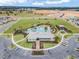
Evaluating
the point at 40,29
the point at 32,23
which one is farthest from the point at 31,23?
the point at 40,29

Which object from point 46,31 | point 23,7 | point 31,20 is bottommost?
point 46,31

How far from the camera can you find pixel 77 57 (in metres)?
3.07

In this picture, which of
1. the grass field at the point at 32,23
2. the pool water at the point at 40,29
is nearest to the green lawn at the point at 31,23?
the grass field at the point at 32,23

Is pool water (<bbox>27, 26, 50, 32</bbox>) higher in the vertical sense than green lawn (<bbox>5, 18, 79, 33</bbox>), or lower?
lower

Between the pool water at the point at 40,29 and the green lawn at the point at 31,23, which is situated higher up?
the green lawn at the point at 31,23

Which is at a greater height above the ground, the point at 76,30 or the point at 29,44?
the point at 76,30

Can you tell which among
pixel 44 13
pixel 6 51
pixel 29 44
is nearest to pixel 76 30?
pixel 44 13

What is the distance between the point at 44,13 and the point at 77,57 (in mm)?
1111

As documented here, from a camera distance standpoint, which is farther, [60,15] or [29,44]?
[60,15]

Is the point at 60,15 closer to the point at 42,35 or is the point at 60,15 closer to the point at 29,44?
the point at 42,35

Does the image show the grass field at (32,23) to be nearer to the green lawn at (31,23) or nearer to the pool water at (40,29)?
the green lawn at (31,23)

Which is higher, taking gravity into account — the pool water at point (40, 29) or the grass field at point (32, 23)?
the grass field at point (32, 23)

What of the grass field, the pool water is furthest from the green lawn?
the pool water

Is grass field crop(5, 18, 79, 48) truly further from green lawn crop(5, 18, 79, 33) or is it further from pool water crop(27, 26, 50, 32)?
pool water crop(27, 26, 50, 32)
